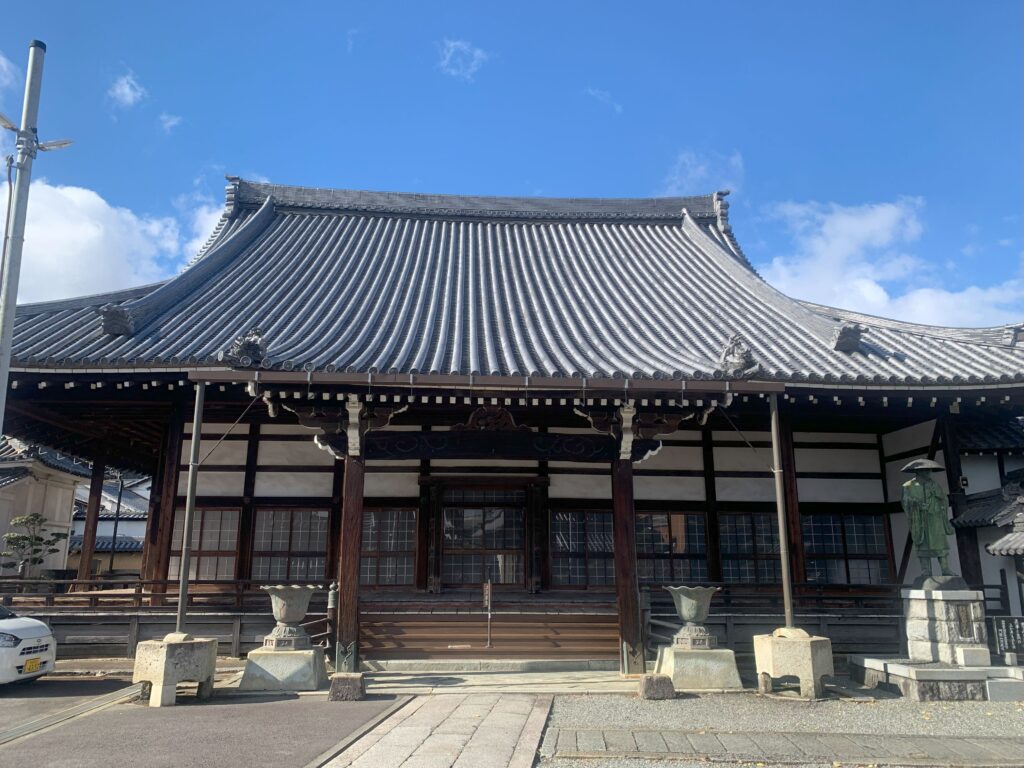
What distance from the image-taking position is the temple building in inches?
406

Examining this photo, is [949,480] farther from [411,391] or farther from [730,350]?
[411,391]

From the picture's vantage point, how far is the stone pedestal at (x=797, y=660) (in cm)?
861

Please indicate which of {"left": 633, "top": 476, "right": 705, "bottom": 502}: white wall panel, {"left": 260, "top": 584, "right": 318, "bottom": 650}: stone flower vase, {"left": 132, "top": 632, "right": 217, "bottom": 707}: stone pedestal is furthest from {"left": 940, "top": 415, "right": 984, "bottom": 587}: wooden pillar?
{"left": 132, "top": 632, "right": 217, "bottom": 707}: stone pedestal

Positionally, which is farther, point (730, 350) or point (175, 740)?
point (730, 350)

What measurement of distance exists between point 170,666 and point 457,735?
3.67 metres

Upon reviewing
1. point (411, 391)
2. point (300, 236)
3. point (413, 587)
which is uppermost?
point (300, 236)

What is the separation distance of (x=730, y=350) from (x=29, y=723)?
9.43 metres

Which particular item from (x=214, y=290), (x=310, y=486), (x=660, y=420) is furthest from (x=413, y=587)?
(x=214, y=290)

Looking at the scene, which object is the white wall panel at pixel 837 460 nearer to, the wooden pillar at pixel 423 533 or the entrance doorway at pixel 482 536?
the entrance doorway at pixel 482 536

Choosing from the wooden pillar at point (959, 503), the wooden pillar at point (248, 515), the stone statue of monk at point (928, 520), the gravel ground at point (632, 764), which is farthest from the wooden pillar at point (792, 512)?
the wooden pillar at point (248, 515)

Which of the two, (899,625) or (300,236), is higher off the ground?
(300,236)

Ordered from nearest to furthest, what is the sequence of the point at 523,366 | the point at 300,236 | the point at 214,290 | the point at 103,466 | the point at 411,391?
the point at 411,391, the point at 523,366, the point at 214,290, the point at 103,466, the point at 300,236

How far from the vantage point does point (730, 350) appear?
10.1 metres

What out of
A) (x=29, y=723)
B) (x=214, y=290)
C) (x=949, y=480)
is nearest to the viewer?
(x=29, y=723)
